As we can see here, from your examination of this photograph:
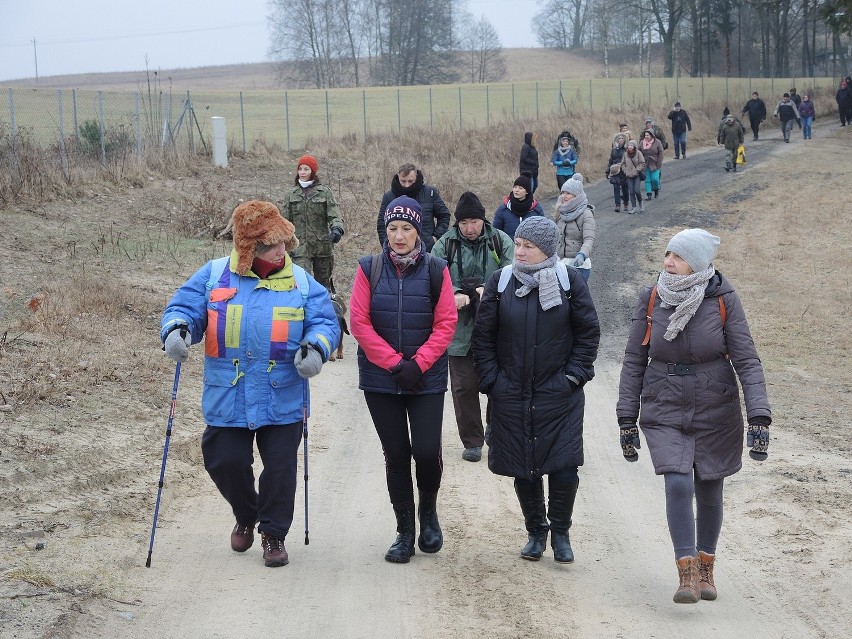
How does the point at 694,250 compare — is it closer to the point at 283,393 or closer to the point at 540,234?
the point at 540,234

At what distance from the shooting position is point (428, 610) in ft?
18.0

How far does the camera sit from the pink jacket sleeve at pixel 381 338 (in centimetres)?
590

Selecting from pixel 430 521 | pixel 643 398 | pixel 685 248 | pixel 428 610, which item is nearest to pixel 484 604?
pixel 428 610

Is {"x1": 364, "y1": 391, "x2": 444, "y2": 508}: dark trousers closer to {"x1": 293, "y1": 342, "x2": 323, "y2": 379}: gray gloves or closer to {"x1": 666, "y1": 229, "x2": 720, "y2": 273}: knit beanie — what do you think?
{"x1": 293, "y1": 342, "x2": 323, "y2": 379}: gray gloves

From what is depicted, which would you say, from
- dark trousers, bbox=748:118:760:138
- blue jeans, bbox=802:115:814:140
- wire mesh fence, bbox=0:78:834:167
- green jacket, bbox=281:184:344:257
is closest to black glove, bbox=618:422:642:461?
green jacket, bbox=281:184:344:257

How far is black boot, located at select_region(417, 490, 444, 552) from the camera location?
20.6ft

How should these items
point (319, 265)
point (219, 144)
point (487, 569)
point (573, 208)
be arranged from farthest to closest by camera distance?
1. point (219, 144)
2. point (319, 265)
3. point (573, 208)
4. point (487, 569)

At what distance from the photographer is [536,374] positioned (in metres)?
5.98

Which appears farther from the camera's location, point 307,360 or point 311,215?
point 311,215

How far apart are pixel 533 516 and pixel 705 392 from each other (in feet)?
4.37

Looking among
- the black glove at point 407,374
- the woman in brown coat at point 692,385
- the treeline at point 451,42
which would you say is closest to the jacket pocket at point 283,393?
the black glove at point 407,374

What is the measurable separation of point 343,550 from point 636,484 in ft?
8.60

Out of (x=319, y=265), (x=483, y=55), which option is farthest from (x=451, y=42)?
(x=319, y=265)

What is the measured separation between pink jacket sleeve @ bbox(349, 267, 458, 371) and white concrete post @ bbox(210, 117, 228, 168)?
21452 millimetres
